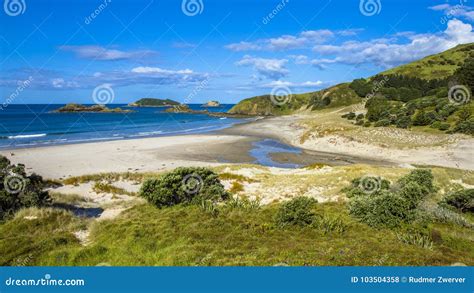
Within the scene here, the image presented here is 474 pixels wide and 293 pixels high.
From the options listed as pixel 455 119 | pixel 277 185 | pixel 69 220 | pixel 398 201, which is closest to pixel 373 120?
pixel 455 119

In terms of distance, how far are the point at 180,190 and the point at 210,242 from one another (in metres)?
7.63

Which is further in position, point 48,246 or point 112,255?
point 48,246

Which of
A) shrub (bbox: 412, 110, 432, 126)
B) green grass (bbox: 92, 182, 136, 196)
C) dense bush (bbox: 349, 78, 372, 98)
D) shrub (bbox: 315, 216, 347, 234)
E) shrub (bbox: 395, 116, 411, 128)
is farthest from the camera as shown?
dense bush (bbox: 349, 78, 372, 98)

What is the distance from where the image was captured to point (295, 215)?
569 inches

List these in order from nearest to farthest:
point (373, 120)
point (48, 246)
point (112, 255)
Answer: point (112, 255) < point (48, 246) < point (373, 120)

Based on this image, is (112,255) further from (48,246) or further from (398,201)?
(398,201)

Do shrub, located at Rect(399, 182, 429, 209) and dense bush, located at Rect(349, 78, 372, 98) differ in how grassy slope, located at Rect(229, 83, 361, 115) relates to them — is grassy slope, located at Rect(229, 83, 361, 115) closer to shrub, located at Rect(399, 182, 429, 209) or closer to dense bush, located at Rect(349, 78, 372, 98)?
dense bush, located at Rect(349, 78, 372, 98)

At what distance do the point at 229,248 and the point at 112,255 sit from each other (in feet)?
11.5

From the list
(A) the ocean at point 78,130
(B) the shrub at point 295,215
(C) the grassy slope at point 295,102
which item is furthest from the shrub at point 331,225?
(C) the grassy slope at point 295,102

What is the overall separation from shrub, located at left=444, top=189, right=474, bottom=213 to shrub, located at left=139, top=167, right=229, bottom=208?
37.9 feet

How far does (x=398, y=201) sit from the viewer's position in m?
15.1

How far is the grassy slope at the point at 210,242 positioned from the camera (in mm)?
10508

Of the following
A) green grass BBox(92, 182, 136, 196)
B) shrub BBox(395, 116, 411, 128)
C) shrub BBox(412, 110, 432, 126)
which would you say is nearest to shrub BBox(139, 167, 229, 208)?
green grass BBox(92, 182, 136, 196)

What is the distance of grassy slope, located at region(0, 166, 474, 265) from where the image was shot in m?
10.5
